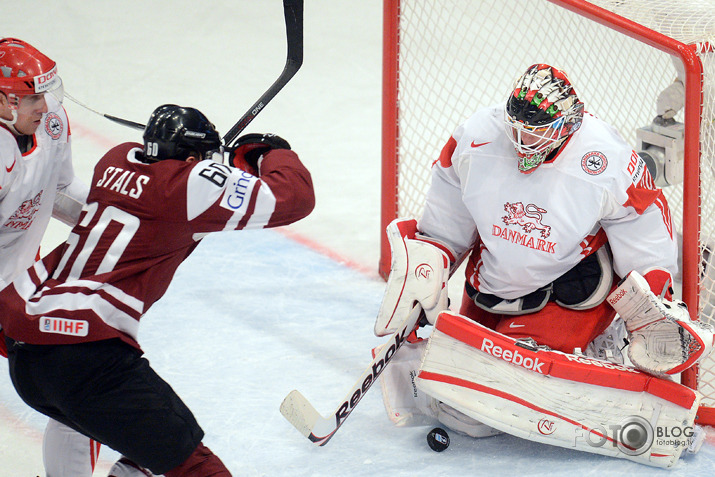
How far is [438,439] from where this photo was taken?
262cm

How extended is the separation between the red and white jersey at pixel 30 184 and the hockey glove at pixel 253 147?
53cm

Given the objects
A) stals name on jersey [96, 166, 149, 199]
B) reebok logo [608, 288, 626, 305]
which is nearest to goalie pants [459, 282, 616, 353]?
reebok logo [608, 288, 626, 305]

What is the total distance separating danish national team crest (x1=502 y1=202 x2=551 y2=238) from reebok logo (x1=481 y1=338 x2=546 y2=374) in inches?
12.4

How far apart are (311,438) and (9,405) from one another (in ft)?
3.19

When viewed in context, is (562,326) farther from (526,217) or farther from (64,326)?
(64,326)

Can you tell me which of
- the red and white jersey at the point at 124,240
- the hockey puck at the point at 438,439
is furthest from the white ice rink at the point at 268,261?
the red and white jersey at the point at 124,240

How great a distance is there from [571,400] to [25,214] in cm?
149

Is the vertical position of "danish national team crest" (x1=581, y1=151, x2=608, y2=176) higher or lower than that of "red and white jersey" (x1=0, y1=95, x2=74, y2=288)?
higher

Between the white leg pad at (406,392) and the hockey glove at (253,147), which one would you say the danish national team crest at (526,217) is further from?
the hockey glove at (253,147)

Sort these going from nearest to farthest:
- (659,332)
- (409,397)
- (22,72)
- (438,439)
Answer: (22,72), (659,332), (438,439), (409,397)

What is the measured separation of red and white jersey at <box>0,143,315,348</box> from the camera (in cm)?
198

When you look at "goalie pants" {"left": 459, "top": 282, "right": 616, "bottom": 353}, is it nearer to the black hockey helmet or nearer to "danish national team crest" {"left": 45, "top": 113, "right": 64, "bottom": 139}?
the black hockey helmet

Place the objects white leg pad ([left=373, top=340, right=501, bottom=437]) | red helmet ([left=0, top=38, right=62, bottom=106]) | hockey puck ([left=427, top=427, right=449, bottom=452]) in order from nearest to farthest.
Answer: red helmet ([left=0, top=38, right=62, bottom=106]) → hockey puck ([left=427, top=427, right=449, bottom=452]) → white leg pad ([left=373, top=340, right=501, bottom=437])

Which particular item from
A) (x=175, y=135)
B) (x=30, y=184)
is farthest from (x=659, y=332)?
(x=30, y=184)
